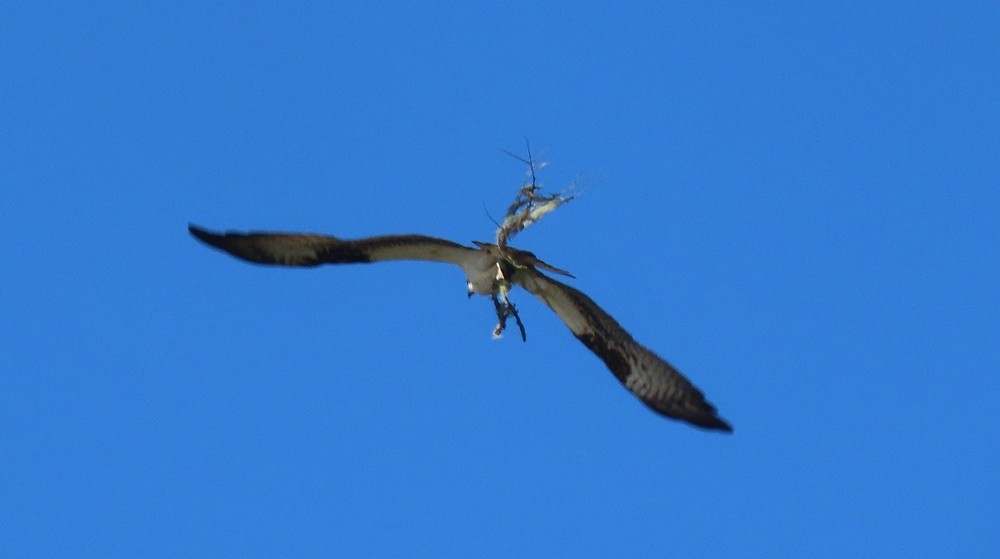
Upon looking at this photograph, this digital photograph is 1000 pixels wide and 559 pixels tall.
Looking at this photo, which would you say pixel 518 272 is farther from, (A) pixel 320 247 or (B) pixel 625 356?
(A) pixel 320 247

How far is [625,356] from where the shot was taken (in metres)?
15.6

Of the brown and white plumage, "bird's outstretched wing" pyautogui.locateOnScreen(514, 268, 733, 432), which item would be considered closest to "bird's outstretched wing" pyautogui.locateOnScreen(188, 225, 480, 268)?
the brown and white plumage

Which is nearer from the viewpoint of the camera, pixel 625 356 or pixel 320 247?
pixel 320 247

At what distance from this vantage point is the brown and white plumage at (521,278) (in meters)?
14.9

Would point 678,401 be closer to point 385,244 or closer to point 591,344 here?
point 591,344

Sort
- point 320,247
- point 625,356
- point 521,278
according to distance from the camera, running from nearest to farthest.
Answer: point 320,247
point 625,356
point 521,278

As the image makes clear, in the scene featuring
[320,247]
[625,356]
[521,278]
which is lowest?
[625,356]

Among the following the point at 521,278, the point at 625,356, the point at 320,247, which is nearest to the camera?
the point at 320,247

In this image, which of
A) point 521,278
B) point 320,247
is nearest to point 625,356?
point 521,278

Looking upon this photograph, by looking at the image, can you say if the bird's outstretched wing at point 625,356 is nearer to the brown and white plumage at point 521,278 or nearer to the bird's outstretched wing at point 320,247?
the brown and white plumage at point 521,278

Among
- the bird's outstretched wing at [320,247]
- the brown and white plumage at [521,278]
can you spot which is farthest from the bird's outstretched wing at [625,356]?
the bird's outstretched wing at [320,247]

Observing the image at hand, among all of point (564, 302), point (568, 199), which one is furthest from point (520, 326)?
point (568, 199)

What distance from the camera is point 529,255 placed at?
15.3 m

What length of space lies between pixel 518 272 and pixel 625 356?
1.39 metres
